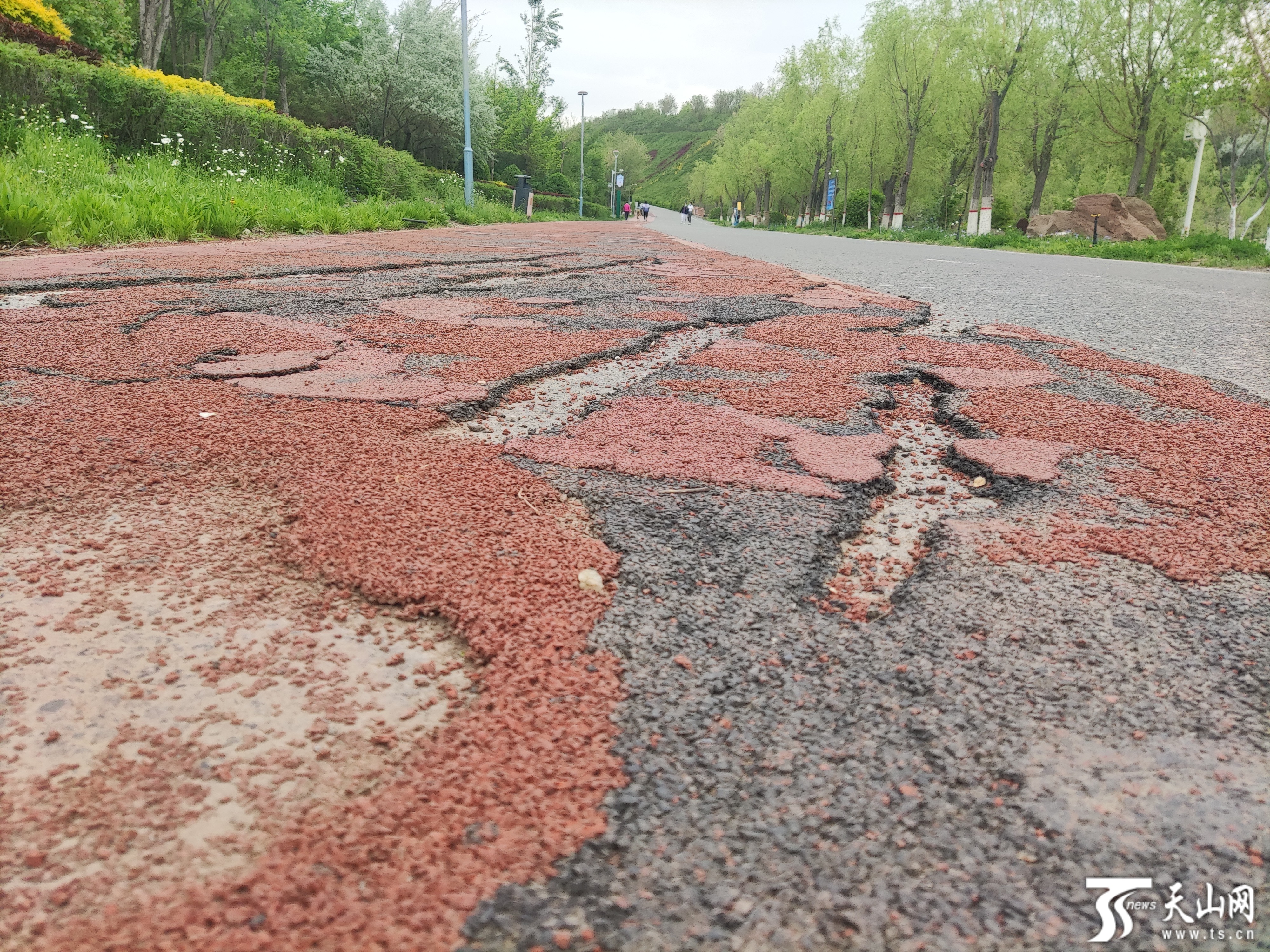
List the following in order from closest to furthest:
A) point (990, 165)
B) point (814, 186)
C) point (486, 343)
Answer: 1. point (486, 343)
2. point (990, 165)
3. point (814, 186)

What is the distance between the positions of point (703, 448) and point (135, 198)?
22.2ft

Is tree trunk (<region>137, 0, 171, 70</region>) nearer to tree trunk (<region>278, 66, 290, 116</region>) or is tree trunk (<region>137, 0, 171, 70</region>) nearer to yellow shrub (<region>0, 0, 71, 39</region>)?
tree trunk (<region>278, 66, 290, 116</region>)

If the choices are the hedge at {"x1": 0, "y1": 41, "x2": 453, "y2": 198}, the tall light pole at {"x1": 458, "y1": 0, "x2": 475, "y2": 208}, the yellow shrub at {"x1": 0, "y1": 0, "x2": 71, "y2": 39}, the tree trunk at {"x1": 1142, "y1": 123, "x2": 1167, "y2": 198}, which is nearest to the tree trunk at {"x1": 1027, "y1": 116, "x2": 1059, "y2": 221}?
the tree trunk at {"x1": 1142, "y1": 123, "x2": 1167, "y2": 198}

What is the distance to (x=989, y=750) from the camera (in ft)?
2.77

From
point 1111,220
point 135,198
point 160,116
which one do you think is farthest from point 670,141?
point 135,198

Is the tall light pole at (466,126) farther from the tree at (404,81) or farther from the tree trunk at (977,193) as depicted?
the tree trunk at (977,193)

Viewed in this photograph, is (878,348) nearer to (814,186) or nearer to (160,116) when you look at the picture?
(160,116)

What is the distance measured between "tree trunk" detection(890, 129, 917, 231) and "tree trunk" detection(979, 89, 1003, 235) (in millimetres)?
4813

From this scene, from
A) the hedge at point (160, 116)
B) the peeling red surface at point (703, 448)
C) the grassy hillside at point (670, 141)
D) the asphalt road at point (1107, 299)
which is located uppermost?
the grassy hillside at point (670, 141)

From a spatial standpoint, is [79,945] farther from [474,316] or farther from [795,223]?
[795,223]

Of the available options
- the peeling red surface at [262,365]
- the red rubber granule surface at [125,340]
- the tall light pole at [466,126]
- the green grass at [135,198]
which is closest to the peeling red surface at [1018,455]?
the peeling red surface at [262,365]

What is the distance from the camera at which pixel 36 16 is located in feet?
41.4

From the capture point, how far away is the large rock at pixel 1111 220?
20906 millimetres

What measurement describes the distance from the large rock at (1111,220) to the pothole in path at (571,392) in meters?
21.5
